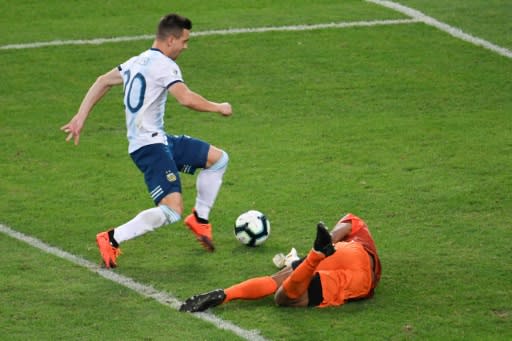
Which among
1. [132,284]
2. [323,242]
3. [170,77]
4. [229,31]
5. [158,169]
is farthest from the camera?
[229,31]

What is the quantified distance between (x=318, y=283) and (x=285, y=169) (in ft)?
12.2

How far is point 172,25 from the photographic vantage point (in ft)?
33.6

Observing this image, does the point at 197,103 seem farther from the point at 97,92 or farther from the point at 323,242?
the point at 323,242

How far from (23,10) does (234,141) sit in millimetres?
6217

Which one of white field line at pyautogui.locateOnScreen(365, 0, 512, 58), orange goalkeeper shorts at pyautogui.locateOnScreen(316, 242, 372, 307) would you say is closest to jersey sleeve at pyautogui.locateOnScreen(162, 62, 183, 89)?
orange goalkeeper shorts at pyautogui.locateOnScreen(316, 242, 372, 307)

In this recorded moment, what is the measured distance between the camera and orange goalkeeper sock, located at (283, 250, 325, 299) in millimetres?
9023

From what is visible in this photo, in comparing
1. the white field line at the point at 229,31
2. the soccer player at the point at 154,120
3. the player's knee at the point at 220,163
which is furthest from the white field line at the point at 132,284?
the white field line at the point at 229,31

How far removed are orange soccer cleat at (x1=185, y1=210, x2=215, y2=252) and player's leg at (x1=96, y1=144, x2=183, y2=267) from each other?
424mm

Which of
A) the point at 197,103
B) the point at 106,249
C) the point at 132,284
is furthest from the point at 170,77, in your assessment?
the point at 132,284

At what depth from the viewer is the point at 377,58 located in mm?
16594

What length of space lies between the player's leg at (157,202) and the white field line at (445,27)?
7.83 metres

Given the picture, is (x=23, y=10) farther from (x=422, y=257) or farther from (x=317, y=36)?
(x=422, y=257)

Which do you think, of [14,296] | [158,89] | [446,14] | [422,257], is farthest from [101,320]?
[446,14]

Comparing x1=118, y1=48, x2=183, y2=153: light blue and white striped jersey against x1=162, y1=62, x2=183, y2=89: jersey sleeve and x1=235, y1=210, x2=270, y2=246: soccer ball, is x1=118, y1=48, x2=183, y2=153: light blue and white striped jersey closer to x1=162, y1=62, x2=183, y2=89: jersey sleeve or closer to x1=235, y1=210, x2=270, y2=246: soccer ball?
x1=162, y1=62, x2=183, y2=89: jersey sleeve
